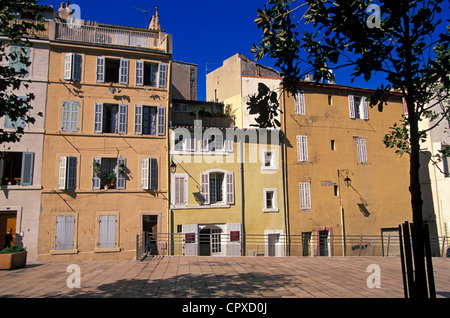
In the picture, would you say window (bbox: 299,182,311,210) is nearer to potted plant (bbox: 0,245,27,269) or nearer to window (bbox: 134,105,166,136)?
window (bbox: 134,105,166,136)

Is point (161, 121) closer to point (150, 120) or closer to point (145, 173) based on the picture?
point (150, 120)

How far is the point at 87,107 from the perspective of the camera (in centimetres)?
2002

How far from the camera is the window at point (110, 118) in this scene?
20016 millimetres

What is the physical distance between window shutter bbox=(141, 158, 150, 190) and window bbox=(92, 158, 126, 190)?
1014 millimetres

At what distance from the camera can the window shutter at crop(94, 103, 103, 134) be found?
19.9 m

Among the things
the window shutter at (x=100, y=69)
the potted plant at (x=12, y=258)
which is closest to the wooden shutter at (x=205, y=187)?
the window shutter at (x=100, y=69)

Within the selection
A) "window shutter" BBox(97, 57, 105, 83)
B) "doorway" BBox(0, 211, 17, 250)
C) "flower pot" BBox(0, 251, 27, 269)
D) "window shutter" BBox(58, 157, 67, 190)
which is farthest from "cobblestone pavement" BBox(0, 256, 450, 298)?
"window shutter" BBox(97, 57, 105, 83)

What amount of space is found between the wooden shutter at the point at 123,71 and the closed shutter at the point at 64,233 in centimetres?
835

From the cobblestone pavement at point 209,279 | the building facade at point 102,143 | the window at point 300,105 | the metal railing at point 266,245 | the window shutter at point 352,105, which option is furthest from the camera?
the window shutter at point 352,105

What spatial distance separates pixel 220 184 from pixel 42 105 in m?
11.2

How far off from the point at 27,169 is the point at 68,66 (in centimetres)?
619

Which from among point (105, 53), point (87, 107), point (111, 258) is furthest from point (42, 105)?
point (111, 258)

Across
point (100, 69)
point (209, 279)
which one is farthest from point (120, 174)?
point (209, 279)

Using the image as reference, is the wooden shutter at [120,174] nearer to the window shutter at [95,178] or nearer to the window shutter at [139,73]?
the window shutter at [95,178]
